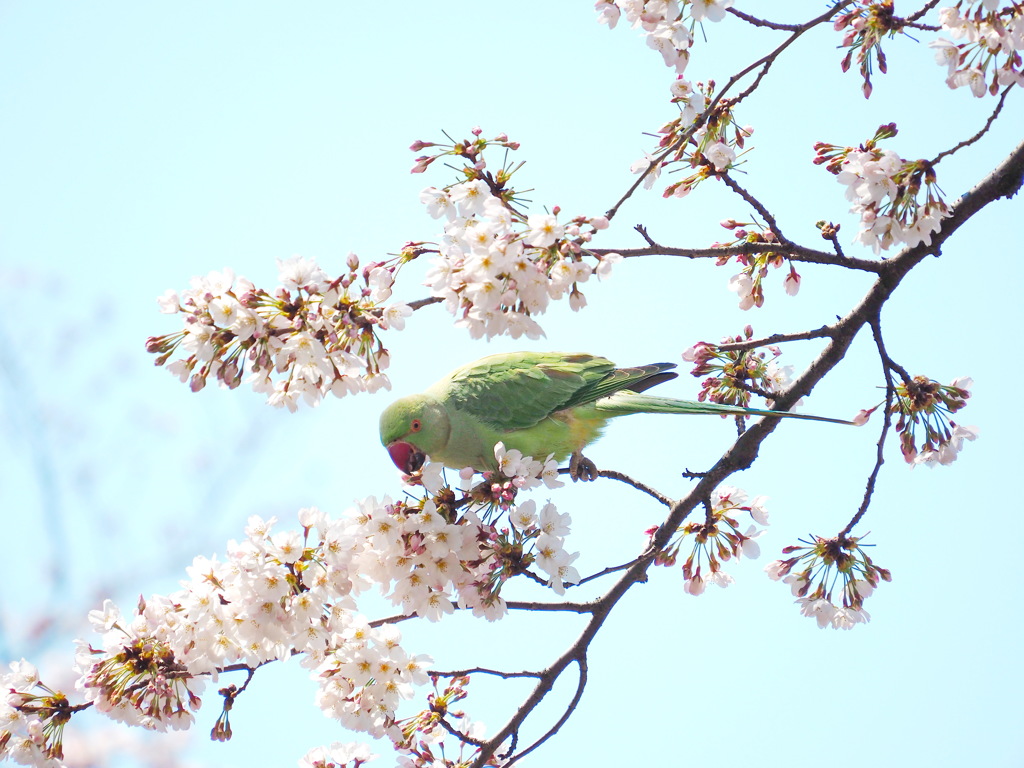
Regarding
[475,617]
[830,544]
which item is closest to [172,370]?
[475,617]

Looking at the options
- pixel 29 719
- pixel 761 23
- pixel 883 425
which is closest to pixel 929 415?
pixel 883 425

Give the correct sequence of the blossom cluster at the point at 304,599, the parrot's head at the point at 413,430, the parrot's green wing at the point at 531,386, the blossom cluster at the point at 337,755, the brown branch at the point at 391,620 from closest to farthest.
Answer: the blossom cluster at the point at 304,599 < the brown branch at the point at 391,620 < the blossom cluster at the point at 337,755 < the parrot's head at the point at 413,430 < the parrot's green wing at the point at 531,386

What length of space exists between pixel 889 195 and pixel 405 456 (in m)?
2.34

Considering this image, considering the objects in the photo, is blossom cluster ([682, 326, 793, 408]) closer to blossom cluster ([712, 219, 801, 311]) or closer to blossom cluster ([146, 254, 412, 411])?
blossom cluster ([712, 219, 801, 311])

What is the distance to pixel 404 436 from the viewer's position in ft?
12.9

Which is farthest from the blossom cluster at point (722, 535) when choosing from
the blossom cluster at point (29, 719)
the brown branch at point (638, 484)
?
the blossom cluster at point (29, 719)

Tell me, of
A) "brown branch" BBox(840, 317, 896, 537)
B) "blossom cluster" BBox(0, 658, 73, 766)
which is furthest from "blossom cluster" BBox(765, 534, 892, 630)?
"blossom cluster" BBox(0, 658, 73, 766)

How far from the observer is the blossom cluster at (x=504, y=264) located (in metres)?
2.41

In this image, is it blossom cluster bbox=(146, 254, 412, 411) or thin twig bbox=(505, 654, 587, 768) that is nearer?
blossom cluster bbox=(146, 254, 412, 411)

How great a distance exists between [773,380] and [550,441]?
120cm

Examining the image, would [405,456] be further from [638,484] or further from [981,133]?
[981,133]

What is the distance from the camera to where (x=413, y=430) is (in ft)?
12.9

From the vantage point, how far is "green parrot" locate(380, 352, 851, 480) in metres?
3.96

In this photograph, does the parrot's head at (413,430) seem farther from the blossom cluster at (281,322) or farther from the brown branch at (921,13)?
the brown branch at (921,13)
